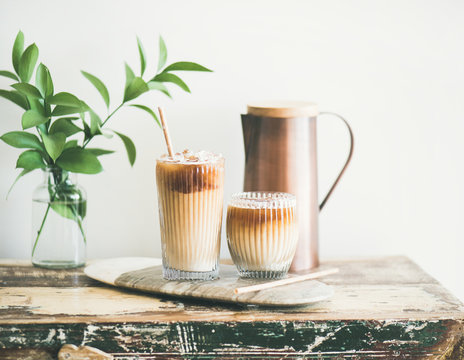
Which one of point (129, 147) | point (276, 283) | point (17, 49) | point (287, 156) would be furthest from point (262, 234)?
point (17, 49)

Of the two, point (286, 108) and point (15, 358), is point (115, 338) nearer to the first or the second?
point (15, 358)

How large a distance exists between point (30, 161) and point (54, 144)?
7cm

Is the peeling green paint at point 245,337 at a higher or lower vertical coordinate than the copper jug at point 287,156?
lower

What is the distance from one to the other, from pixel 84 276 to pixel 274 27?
0.62 metres

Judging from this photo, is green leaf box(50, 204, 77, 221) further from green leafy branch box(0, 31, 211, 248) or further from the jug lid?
the jug lid

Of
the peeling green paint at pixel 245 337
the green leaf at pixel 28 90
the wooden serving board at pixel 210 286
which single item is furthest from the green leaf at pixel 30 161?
the peeling green paint at pixel 245 337

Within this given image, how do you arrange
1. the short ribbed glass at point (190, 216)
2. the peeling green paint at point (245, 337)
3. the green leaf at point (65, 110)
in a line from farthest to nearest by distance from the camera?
the green leaf at point (65, 110), the short ribbed glass at point (190, 216), the peeling green paint at point (245, 337)

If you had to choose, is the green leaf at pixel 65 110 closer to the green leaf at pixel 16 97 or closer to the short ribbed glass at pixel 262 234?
the green leaf at pixel 16 97

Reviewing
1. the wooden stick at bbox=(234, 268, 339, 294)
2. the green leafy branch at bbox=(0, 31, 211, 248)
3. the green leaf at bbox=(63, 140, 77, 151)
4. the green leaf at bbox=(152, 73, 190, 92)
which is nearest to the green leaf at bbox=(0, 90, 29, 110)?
the green leafy branch at bbox=(0, 31, 211, 248)

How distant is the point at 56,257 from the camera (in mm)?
1084

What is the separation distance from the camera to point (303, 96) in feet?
4.01

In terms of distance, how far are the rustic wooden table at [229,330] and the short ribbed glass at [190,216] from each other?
80mm

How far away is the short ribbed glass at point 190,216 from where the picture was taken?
0.91 m

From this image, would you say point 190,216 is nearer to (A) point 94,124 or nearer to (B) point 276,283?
(B) point 276,283
